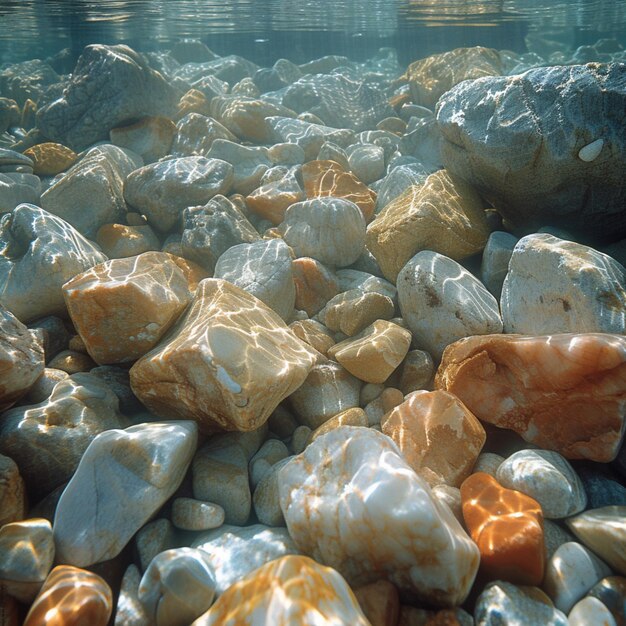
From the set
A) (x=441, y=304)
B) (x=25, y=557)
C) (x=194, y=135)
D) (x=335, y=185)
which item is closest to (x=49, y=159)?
(x=194, y=135)

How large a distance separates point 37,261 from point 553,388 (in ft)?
14.2

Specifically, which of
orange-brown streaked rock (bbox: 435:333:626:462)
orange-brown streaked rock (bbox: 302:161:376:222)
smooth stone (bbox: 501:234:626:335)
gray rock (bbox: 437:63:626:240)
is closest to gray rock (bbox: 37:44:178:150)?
orange-brown streaked rock (bbox: 302:161:376:222)

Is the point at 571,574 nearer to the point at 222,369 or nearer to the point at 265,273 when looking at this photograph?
the point at 222,369

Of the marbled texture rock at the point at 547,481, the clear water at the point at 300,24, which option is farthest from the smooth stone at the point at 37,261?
the clear water at the point at 300,24

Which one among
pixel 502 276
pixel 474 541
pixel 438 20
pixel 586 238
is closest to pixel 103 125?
pixel 502 276

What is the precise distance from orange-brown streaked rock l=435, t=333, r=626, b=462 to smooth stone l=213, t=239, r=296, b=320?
5.65 ft

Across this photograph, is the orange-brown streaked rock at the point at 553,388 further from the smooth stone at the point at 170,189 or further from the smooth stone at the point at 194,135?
the smooth stone at the point at 194,135

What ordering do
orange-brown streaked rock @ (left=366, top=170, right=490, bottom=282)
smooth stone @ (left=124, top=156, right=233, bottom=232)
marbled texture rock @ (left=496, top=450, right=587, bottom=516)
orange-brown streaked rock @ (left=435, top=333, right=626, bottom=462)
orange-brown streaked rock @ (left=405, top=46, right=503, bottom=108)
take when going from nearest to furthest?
marbled texture rock @ (left=496, top=450, right=587, bottom=516) < orange-brown streaked rock @ (left=435, top=333, right=626, bottom=462) < orange-brown streaked rock @ (left=366, top=170, right=490, bottom=282) < smooth stone @ (left=124, top=156, right=233, bottom=232) < orange-brown streaked rock @ (left=405, top=46, right=503, bottom=108)

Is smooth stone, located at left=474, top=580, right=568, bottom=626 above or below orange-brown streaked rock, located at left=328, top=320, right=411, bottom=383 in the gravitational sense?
below

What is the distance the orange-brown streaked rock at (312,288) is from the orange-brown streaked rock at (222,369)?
0.98 m

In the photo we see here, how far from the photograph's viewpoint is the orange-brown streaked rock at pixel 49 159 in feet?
20.9

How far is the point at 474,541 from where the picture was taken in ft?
7.52

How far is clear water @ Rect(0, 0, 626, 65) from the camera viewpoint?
1888 centimetres

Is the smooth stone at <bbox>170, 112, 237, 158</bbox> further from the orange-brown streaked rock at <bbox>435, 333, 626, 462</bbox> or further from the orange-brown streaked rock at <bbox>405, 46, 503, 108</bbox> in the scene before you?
the orange-brown streaked rock at <bbox>405, 46, 503, 108</bbox>
